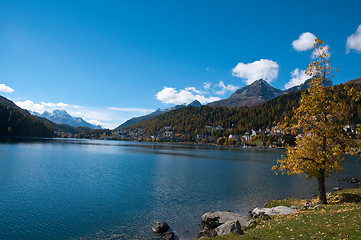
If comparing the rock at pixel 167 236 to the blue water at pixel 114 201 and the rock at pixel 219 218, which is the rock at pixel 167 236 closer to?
the blue water at pixel 114 201

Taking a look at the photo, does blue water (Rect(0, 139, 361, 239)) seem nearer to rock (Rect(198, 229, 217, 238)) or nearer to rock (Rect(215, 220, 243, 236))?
rock (Rect(198, 229, 217, 238))

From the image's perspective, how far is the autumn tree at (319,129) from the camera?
2414 cm

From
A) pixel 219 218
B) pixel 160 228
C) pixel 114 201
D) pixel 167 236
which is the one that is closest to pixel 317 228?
pixel 219 218

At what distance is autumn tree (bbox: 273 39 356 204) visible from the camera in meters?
24.1

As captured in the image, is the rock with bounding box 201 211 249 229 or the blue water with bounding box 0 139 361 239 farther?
the rock with bounding box 201 211 249 229

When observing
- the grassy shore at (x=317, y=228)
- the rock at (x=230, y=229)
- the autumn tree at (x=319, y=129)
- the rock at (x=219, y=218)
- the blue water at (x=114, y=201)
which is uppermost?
the autumn tree at (x=319, y=129)

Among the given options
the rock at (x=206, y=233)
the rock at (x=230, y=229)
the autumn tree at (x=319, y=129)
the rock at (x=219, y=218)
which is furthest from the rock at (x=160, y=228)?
the autumn tree at (x=319, y=129)

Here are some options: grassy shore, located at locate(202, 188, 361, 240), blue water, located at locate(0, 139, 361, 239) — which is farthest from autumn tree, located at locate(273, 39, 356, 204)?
blue water, located at locate(0, 139, 361, 239)

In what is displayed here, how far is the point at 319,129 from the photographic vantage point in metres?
24.9

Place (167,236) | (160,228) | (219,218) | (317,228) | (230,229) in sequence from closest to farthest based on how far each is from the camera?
1. (317,228)
2. (230,229)
3. (167,236)
4. (160,228)
5. (219,218)

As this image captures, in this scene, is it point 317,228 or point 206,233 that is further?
point 206,233

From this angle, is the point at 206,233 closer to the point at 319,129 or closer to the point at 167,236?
the point at 167,236

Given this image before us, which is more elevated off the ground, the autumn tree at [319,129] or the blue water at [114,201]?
the autumn tree at [319,129]

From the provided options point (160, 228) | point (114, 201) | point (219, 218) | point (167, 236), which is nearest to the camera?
point (167, 236)
